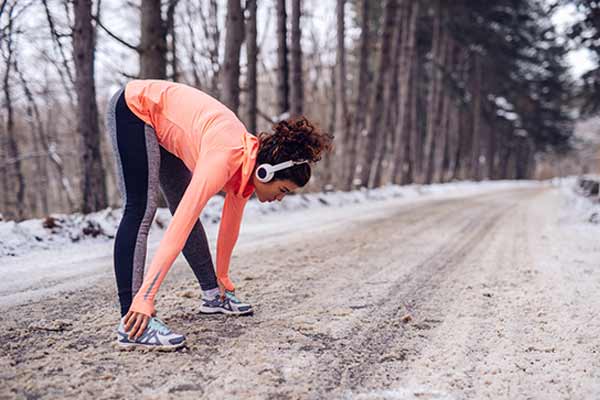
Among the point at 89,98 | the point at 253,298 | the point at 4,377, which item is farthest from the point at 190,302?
the point at 89,98

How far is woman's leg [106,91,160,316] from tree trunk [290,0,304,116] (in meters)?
9.71

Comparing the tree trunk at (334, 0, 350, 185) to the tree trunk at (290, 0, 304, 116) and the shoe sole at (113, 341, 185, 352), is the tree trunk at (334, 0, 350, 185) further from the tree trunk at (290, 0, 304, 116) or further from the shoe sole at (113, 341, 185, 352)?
the shoe sole at (113, 341, 185, 352)

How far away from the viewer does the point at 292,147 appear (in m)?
2.66

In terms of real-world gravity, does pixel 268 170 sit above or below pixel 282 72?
below

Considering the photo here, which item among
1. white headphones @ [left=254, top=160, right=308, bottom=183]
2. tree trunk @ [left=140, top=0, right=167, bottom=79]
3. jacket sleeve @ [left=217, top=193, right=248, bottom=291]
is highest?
tree trunk @ [left=140, top=0, right=167, bottom=79]

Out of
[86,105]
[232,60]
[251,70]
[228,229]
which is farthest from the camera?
[251,70]

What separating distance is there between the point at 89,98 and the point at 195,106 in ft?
17.0

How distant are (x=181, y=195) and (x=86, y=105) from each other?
4.83 m

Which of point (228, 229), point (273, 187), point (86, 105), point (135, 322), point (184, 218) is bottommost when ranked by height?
point (135, 322)

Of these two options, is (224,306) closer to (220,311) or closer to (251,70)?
(220,311)

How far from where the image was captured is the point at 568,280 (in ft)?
14.5

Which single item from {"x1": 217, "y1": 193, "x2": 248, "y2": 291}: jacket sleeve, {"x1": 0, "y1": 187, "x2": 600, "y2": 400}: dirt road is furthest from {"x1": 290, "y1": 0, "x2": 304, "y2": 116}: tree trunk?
{"x1": 217, "y1": 193, "x2": 248, "y2": 291}: jacket sleeve

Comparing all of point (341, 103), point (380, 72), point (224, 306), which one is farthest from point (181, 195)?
point (380, 72)

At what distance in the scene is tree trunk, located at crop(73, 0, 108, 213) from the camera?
22.9ft
